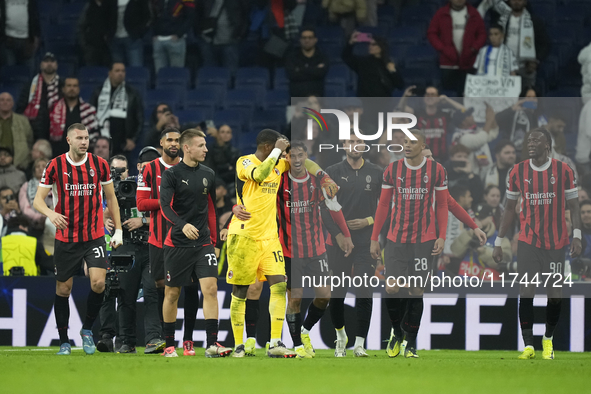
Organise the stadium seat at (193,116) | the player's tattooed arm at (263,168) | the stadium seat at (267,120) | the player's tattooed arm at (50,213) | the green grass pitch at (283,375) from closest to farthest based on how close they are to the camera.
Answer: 1. the green grass pitch at (283,375)
2. the player's tattooed arm at (263,168)
3. the player's tattooed arm at (50,213)
4. the stadium seat at (267,120)
5. the stadium seat at (193,116)

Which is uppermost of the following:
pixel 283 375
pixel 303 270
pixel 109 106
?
pixel 109 106

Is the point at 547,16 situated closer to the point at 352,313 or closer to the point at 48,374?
the point at 352,313

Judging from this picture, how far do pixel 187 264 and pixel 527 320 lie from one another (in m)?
3.36

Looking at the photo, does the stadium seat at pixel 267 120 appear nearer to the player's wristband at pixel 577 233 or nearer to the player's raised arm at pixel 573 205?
the player's raised arm at pixel 573 205

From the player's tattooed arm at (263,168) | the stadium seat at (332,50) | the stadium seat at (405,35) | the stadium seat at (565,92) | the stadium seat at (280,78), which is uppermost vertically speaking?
the stadium seat at (405,35)

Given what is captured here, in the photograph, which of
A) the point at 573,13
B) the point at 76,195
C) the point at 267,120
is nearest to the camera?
the point at 76,195

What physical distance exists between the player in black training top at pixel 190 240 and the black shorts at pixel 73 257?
761 mm

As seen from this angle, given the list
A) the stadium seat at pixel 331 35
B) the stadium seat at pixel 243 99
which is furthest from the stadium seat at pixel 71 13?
the stadium seat at pixel 331 35

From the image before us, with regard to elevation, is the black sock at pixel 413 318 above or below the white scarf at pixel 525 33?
below

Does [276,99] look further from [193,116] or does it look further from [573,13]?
[573,13]

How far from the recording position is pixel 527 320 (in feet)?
29.5

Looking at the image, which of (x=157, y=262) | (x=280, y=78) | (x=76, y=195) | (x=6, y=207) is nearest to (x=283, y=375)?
(x=157, y=262)

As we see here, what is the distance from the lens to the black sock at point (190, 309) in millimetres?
8508

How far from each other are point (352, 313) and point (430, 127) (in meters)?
2.36
